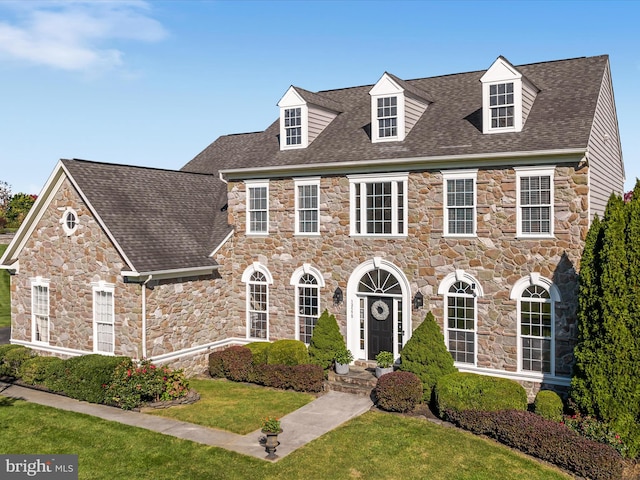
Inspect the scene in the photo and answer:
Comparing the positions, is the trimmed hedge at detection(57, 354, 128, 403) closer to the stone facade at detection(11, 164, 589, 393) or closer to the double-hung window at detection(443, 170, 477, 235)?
the stone facade at detection(11, 164, 589, 393)

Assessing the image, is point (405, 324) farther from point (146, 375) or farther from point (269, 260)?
point (146, 375)

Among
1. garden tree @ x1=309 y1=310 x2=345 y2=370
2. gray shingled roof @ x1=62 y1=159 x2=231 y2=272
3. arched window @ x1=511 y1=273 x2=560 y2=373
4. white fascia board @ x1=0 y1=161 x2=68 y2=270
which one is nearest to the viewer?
arched window @ x1=511 y1=273 x2=560 y2=373

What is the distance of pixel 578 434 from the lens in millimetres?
14102

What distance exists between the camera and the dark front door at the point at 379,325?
20.6 meters

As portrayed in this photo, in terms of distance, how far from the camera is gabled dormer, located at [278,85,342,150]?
74.9ft

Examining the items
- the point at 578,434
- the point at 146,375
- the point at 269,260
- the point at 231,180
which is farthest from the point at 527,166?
the point at 146,375

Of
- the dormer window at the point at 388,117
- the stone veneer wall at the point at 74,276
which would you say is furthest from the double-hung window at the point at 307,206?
the stone veneer wall at the point at 74,276

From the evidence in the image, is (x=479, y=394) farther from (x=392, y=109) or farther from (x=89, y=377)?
(x=89, y=377)

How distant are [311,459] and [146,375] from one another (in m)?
6.69

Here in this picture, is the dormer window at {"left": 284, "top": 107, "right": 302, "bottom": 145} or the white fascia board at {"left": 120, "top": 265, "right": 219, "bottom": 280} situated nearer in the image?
the white fascia board at {"left": 120, "top": 265, "right": 219, "bottom": 280}

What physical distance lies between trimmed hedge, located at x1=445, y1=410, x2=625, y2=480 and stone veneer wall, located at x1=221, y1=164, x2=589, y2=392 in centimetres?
304

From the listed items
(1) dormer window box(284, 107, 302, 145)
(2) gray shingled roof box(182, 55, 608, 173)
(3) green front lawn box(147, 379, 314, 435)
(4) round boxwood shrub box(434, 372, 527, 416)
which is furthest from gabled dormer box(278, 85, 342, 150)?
(4) round boxwood shrub box(434, 372, 527, 416)

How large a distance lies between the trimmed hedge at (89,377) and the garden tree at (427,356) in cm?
920

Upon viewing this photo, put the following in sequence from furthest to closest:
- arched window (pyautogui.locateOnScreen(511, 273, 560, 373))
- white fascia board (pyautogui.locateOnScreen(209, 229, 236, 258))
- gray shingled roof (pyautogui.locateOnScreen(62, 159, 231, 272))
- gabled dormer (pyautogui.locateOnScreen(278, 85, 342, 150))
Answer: gabled dormer (pyautogui.locateOnScreen(278, 85, 342, 150)), white fascia board (pyautogui.locateOnScreen(209, 229, 236, 258)), gray shingled roof (pyautogui.locateOnScreen(62, 159, 231, 272)), arched window (pyautogui.locateOnScreen(511, 273, 560, 373))
